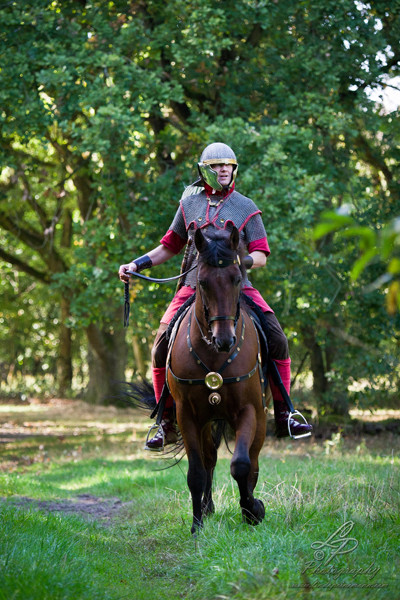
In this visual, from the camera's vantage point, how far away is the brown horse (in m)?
5.09

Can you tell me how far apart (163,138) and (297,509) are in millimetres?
9061

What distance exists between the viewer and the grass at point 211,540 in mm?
3990

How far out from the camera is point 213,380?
5480 mm

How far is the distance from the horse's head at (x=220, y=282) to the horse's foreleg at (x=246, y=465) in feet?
2.78

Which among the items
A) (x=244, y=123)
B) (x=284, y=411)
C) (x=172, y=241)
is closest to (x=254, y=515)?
(x=284, y=411)

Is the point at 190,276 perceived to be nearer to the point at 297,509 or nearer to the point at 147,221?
the point at 297,509

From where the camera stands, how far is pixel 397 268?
2039 millimetres

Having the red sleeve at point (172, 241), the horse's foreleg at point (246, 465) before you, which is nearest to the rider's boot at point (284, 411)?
the horse's foreleg at point (246, 465)

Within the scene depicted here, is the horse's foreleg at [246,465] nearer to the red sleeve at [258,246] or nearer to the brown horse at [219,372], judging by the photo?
the brown horse at [219,372]

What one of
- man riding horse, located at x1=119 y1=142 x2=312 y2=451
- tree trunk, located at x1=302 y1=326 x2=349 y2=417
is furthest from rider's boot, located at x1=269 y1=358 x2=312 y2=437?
tree trunk, located at x1=302 y1=326 x2=349 y2=417

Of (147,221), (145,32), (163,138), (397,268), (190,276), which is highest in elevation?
(145,32)

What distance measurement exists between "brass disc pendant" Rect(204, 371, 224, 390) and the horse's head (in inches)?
16.6

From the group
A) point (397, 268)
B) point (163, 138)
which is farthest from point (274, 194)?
point (397, 268)

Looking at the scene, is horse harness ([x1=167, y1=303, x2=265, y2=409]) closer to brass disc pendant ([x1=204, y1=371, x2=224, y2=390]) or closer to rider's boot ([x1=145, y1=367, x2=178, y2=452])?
brass disc pendant ([x1=204, y1=371, x2=224, y2=390])
